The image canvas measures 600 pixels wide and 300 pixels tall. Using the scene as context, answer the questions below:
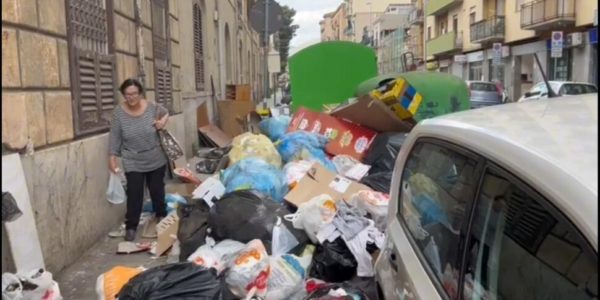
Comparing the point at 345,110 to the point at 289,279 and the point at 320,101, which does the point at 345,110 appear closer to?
the point at 320,101

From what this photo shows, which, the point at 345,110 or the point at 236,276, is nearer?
the point at 236,276

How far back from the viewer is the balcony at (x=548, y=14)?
2605 cm

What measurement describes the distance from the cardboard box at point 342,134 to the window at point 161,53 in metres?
2.03

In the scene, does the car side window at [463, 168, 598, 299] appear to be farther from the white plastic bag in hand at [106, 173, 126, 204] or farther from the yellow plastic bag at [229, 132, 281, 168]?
the yellow plastic bag at [229, 132, 281, 168]

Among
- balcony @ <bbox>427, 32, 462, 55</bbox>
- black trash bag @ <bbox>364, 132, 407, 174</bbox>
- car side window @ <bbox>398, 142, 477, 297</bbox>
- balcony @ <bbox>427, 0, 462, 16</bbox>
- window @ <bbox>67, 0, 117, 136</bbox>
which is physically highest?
balcony @ <bbox>427, 0, 462, 16</bbox>

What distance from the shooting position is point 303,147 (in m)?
7.30

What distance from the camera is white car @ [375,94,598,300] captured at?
1.34 meters

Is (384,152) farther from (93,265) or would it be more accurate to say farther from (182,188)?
(93,265)

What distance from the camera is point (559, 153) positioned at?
58.2 inches

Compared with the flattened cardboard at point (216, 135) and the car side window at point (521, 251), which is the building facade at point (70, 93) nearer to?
the car side window at point (521, 251)

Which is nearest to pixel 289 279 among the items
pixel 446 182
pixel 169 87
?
pixel 446 182

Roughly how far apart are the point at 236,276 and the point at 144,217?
2.87 metres

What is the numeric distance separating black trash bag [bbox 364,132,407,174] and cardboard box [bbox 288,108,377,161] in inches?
7.8

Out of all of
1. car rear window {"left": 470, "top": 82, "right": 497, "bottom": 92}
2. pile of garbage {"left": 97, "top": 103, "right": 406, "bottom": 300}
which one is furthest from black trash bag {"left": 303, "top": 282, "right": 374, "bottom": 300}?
car rear window {"left": 470, "top": 82, "right": 497, "bottom": 92}
